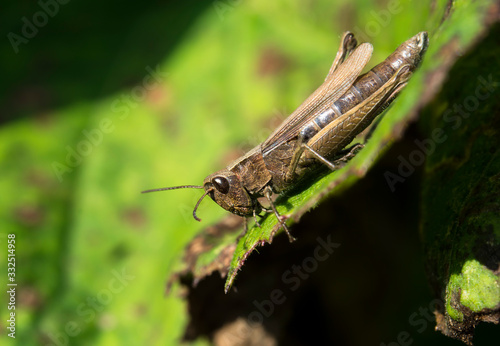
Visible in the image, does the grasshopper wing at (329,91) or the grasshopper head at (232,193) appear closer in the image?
the grasshopper wing at (329,91)

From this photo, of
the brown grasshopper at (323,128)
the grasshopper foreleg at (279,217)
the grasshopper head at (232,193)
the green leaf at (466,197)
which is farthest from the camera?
the grasshopper head at (232,193)

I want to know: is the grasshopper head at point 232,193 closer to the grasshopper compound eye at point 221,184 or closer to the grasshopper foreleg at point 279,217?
the grasshopper compound eye at point 221,184

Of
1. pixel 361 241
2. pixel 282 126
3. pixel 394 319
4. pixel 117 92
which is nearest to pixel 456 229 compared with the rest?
pixel 282 126

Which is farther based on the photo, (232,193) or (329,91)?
(232,193)

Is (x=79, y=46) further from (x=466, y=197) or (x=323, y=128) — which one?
(x=466, y=197)

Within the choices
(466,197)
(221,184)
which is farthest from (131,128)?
(466,197)

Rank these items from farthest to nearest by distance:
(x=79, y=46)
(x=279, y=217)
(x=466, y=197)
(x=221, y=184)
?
(x=79, y=46), (x=221, y=184), (x=279, y=217), (x=466, y=197)

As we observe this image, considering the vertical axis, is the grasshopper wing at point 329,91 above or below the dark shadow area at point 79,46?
above

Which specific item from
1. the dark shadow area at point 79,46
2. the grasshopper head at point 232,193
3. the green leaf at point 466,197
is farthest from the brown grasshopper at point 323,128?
the dark shadow area at point 79,46
